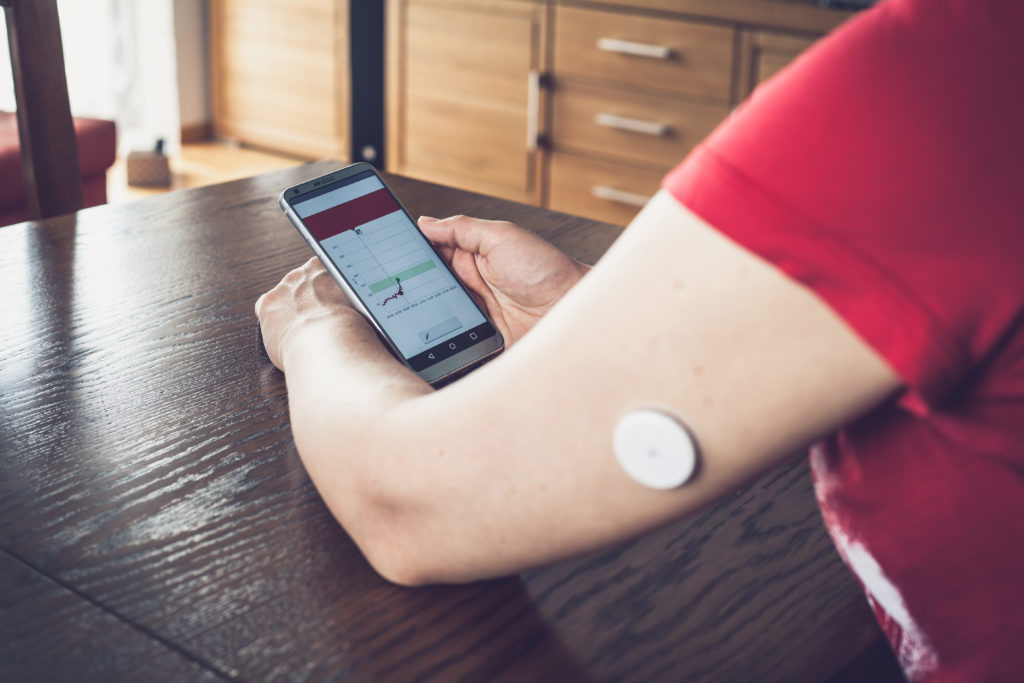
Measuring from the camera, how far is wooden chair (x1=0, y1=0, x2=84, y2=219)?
3.70 ft

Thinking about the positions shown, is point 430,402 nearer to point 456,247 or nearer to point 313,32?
point 456,247

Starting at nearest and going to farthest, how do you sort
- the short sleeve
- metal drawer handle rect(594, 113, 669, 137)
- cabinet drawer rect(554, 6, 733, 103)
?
the short sleeve < cabinet drawer rect(554, 6, 733, 103) < metal drawer handle rect(594, 113, 669, 137)

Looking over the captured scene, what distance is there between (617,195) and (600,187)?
0.21 ft

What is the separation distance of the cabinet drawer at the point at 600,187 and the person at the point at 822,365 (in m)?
2.27

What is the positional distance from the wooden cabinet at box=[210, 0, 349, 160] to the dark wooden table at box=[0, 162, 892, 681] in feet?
9.05

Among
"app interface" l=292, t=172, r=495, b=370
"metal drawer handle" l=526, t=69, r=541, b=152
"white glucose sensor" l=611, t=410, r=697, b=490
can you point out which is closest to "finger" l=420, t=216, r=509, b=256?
"app interface" l=292, t=172, r=495, b=370

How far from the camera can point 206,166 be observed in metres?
3.55

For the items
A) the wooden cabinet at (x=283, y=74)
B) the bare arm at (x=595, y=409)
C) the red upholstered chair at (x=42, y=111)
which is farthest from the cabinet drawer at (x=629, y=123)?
the bare arm at (x=595, y=409)

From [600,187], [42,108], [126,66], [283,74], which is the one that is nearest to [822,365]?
[42,108]

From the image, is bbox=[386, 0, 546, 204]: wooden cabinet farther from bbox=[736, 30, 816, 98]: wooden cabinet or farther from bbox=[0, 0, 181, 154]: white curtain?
bbox=[0, 0, 181, 154]: white curtain

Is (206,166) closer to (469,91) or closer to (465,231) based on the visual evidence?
(469,91)

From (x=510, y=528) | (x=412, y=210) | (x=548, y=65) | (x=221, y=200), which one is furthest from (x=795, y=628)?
(x=548, y=65)

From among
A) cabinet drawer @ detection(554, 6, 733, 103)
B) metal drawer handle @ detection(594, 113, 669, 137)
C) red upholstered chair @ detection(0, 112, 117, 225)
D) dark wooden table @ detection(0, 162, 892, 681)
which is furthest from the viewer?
metal drawer handle @ detection(594, 113, 669, 137)

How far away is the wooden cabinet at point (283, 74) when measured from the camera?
133 inches
